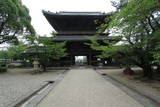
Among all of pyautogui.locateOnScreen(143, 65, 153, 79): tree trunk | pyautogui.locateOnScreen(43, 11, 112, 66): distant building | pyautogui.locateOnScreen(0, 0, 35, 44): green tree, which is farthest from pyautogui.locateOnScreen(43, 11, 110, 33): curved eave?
pyautogui.locateOnScreen(143, 65, 153, 79): tree trunk

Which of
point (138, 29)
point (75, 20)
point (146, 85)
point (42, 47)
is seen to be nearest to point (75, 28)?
point (75, 20)

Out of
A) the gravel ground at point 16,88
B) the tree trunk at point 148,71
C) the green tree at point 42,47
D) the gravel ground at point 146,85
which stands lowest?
the gravel ground at point 146,85

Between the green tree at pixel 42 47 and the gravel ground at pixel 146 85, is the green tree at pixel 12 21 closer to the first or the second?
the green tree at pixel 42 47

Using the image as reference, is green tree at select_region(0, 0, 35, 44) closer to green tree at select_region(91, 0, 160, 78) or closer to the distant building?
the distant building

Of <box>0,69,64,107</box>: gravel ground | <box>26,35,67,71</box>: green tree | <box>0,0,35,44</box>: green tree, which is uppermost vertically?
<box>0,0,35,44</box>: green tree

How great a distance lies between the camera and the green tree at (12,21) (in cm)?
1587

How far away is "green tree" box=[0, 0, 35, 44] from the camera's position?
1587 cm

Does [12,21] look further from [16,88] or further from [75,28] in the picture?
[16,88]

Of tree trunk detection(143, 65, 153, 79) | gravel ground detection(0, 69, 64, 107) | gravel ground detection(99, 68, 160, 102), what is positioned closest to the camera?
gravel ground detection(0, 69, 64, 107)

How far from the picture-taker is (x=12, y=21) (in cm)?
1750

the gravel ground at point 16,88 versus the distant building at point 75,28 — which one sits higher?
the distant building at point 75,28

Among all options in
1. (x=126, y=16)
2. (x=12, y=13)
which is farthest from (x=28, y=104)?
(x=12, y=13)

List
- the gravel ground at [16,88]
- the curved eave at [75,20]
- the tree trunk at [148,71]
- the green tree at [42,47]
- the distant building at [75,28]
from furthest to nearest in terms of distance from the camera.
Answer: the distant building at [75,28], the curved eave at [75,20], the green tree at [42,47], the tree trunk at [148,71], the gravel ground at [16,88]

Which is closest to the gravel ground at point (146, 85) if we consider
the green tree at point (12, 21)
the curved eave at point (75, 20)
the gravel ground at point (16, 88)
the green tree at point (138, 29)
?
the green tree at point (138, 29)
